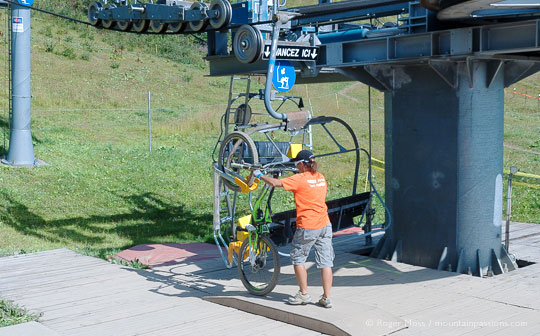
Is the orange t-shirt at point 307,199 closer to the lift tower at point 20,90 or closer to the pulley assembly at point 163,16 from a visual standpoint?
the pulley assembly at point 163,16

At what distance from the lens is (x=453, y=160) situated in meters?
10.5

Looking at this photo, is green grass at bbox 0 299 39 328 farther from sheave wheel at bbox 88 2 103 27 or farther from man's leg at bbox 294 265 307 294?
sheave wheel at bbox 88 2 103 27

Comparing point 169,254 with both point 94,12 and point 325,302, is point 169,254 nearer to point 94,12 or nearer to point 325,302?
point 325,302

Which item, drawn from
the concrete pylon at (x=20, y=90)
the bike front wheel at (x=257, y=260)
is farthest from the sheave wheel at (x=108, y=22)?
the concrete pylon at (x=20, y=90)

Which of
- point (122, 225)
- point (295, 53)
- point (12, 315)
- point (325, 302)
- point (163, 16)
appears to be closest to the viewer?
point (325, 302)

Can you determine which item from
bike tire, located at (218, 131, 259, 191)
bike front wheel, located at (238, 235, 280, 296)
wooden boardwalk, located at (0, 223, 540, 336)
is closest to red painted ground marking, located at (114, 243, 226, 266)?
wooden boardwalk, located at (0, 223, 540, 336)

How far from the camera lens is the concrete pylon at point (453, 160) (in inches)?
408

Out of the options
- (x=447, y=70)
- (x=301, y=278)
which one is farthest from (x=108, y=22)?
(x=301, y=278)

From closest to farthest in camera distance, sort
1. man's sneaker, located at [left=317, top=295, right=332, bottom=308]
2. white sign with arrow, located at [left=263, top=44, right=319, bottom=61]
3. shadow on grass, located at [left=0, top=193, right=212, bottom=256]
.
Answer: man's sneaker, located at [left=317, top=295, right=332, bottom=308], white sign with arrow, located at [left=263, top=44, right=319, bottom=61], shadow on grass, located at [left=0, top=193, right=212, bottom=256]

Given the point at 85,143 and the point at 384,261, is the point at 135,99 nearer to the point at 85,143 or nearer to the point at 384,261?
the point at 85,143

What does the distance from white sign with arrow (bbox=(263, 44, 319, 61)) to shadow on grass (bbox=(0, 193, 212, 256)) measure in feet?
18.3

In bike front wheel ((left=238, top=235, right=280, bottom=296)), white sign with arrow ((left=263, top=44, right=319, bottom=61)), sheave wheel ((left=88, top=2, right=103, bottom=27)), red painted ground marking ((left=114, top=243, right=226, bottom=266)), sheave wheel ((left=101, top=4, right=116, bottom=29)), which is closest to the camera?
bike front wheel ((left=238, top=235, right=280, bottom=296))

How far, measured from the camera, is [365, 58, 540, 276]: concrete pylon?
10375 millimetres

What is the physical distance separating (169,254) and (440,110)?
5.38 metres
